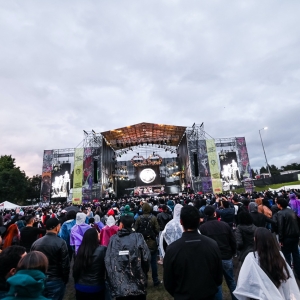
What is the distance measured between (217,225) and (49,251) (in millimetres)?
2440

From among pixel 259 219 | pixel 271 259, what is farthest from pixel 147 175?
pixel 271 259

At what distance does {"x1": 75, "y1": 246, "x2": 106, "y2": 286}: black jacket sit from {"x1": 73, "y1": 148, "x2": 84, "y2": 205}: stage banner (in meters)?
22.1

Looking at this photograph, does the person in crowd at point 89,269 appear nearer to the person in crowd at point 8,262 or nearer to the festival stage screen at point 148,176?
the person in crowd at point 8,262

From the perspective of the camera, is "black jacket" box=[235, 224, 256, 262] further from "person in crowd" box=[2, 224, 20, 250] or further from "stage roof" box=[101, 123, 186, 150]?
"stage roof" box=[101, 123, 186, 150]

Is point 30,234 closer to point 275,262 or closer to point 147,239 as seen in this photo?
point 147,239

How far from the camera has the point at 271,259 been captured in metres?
1.75

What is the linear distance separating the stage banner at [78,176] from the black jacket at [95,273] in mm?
22119

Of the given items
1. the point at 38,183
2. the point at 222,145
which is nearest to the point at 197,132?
the point at 222,145

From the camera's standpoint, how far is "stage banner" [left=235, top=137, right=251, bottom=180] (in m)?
24.5

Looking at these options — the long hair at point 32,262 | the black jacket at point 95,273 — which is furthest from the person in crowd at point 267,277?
the long hair at point 32,262

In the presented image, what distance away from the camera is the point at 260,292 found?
1.66m

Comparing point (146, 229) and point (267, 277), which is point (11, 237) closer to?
point (146, 229)

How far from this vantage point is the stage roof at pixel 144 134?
2741cm

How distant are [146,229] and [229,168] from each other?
74.8 ft
